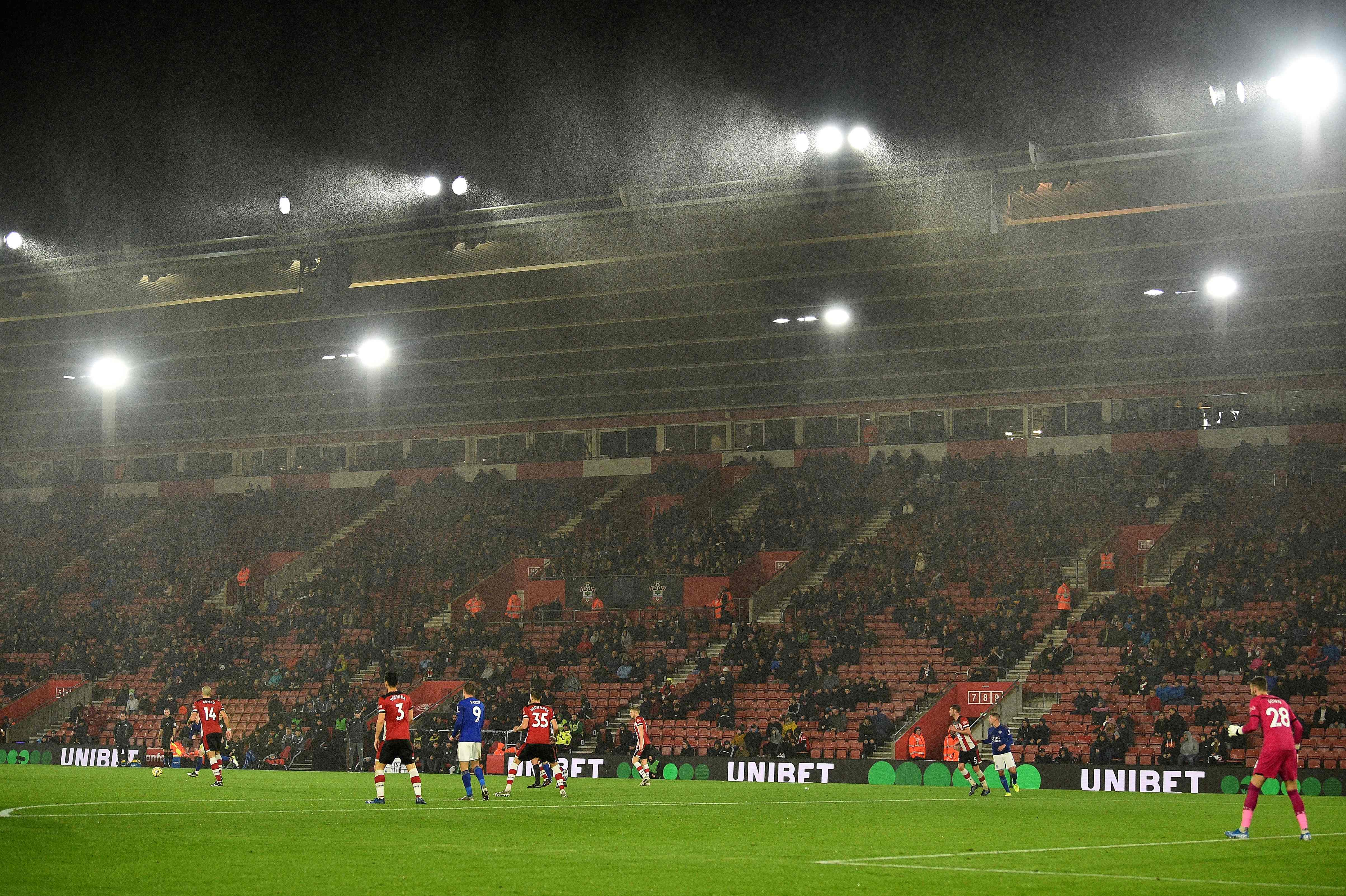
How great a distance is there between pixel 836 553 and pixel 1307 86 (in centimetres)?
2478

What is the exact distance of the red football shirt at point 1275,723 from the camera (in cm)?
1588

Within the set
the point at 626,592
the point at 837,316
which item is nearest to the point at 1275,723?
the point at 837,316

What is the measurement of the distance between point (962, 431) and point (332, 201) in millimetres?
25718

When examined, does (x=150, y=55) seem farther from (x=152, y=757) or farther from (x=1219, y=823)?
(x=152, y=757)

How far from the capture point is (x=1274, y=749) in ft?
52.1

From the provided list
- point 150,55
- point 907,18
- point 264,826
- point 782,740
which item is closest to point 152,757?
point 782,740

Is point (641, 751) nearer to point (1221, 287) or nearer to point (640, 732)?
point (640, 732)

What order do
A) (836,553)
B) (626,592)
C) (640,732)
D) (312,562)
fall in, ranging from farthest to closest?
1. (312,562)
2. (836,553)
3. (626,592)
4. (640,732)

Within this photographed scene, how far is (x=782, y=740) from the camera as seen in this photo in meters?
36.1

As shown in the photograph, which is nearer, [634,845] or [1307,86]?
[634,845]

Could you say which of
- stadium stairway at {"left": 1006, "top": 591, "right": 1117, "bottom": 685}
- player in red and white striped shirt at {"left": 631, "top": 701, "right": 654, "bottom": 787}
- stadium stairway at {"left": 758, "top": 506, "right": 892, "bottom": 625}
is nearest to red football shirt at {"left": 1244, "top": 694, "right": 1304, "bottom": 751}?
player in red and white striped shirt at {"left": 631, "top": 701, "right": 654, "bottom": 787}

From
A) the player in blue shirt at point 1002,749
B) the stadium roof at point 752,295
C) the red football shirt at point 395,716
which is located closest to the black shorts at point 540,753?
the red football shirt at point 395,716

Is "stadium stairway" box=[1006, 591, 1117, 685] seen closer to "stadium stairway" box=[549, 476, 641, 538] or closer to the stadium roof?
the stadium roof

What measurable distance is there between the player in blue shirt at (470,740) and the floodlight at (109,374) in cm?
2615
